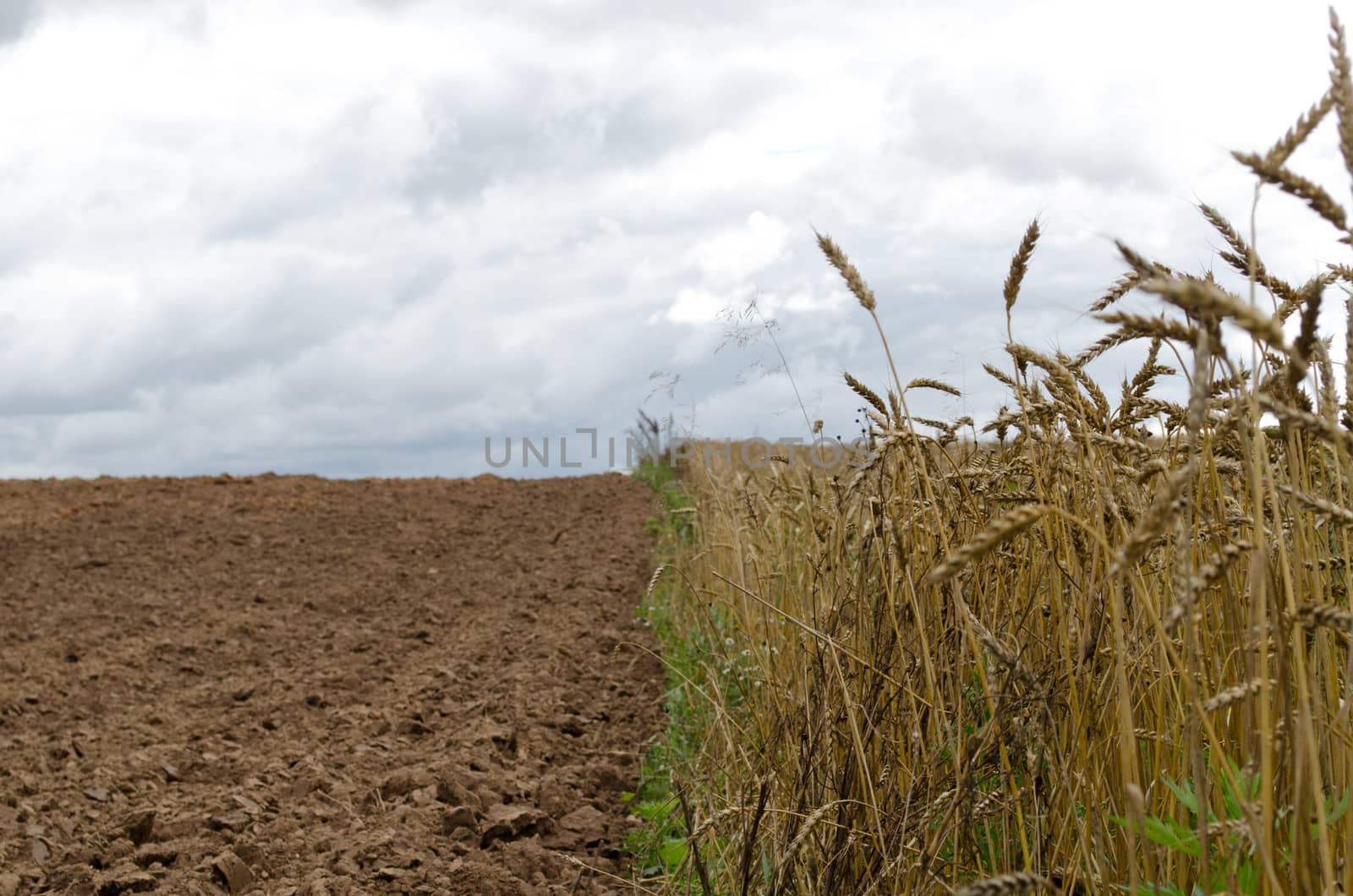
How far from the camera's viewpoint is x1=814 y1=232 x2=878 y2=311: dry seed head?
1.94 m

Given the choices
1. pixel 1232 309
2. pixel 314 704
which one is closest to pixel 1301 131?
pixel 1232 309

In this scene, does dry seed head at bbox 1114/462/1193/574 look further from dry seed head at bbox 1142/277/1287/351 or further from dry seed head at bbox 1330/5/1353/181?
dry seed head at bbox 1330/5/1353/181

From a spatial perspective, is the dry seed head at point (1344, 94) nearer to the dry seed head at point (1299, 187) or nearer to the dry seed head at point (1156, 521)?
the dry seed head at point (1299, 187)

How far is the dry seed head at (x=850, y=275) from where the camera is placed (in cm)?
194

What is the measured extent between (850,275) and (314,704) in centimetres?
445

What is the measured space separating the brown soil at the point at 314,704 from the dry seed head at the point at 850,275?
158cm

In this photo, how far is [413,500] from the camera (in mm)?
13984

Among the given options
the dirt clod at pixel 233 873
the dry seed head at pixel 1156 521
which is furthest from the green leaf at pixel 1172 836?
the dirt clod at pixel 233 873

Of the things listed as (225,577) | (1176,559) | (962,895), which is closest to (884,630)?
(1176,559)

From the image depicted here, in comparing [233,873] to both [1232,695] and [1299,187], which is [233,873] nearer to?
[1232,695]

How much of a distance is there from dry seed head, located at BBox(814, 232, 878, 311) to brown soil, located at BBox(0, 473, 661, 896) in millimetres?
1579

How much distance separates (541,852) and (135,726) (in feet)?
9.47

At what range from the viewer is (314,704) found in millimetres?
5523

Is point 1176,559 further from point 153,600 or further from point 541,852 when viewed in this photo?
point 153,600
